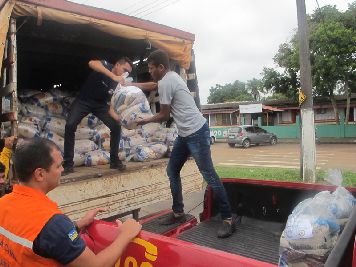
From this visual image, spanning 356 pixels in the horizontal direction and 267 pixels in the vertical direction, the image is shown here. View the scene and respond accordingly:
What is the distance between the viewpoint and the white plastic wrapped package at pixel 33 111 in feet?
16.1

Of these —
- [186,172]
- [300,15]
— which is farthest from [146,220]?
[300,15]

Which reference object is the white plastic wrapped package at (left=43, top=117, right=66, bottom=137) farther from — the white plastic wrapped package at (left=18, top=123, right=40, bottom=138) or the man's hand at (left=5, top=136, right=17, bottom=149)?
the man's hand at (left=5, top=136, right=17, bottom=149)

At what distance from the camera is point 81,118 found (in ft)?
14.6

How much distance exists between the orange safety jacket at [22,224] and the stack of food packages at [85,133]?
2835 millimetres

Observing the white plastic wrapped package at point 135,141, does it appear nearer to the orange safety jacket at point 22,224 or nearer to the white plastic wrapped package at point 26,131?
the white plastic wrapped package at point 26,131

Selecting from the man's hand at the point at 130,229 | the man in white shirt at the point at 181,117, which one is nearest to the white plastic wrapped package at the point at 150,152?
the man in white shirt at the point at 181,117

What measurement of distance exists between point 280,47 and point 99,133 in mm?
23618

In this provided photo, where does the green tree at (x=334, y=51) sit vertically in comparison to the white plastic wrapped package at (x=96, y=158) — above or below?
above

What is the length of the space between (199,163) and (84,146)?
85.2 inches

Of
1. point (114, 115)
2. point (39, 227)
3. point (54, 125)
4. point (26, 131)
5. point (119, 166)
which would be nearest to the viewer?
point (39, 227)

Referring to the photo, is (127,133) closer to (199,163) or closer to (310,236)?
(199,163)

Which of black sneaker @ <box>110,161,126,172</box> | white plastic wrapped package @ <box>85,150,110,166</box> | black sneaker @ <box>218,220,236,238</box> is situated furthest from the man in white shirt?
white plastic wrapped package @ <box>85,150,110,166</box>

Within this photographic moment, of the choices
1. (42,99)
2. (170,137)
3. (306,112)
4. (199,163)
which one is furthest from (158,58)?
(306,112)

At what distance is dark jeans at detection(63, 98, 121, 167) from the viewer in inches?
168
